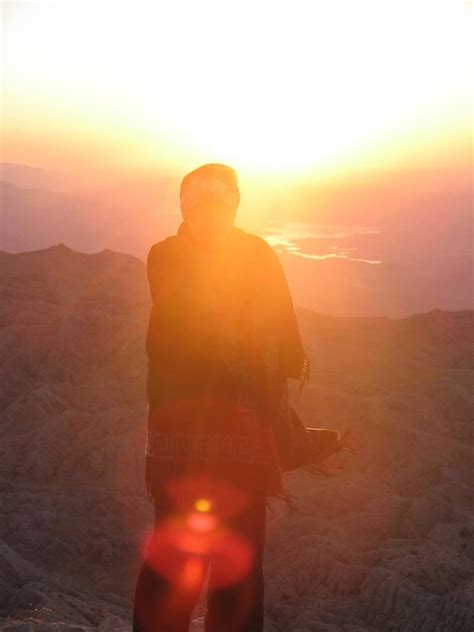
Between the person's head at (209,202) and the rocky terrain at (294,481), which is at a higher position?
the person's head at (209,202)

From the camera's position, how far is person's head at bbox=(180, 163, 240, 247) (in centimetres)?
242

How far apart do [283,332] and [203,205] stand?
19.5 inches

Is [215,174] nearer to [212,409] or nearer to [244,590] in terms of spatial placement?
[212,409]

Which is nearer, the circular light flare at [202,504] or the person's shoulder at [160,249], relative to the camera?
the circular light flare at [202,504]

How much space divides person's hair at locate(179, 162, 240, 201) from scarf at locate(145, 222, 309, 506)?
160 millimetres

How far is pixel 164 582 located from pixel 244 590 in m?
0.26

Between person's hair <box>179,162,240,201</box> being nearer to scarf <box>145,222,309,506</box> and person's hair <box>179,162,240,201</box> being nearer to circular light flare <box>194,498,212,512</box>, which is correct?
scarf <box>145,222,309,506</box>

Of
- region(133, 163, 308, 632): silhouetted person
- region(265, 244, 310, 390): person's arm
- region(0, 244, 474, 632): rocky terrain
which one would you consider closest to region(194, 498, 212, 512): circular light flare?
region(133, 163, 308, 632): silhouetted person

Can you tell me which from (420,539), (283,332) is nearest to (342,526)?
(420,539)

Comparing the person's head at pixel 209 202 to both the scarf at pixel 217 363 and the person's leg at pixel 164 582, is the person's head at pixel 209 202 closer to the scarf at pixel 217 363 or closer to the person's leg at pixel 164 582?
the scarf at pixel 217 363

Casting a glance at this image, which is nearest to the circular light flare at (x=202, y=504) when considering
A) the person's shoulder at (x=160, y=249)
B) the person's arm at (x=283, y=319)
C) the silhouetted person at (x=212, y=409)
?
the silhouetted person at (x=212, y=409)

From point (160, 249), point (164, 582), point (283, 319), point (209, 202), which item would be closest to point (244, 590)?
point (164, 582)

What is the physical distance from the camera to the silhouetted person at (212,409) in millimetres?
2355

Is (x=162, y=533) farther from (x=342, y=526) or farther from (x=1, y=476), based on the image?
(x=1, y=476)
